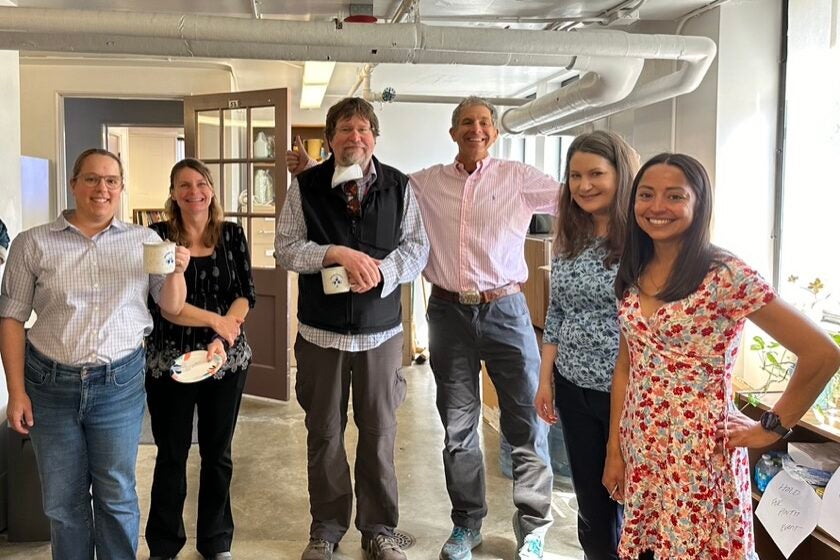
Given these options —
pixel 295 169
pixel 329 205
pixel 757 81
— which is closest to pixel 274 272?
pixel 295 169

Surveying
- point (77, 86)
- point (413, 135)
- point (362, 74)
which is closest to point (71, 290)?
point (362, 74)

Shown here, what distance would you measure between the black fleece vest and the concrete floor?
0.94m

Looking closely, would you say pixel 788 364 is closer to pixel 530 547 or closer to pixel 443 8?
pixel 530 547

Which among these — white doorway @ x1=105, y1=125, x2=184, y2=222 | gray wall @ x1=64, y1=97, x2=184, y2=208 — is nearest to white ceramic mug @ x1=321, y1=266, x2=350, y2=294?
gray wall @ x1=64, y1=97, x2=184, y2=208

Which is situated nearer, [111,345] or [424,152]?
[111,345]

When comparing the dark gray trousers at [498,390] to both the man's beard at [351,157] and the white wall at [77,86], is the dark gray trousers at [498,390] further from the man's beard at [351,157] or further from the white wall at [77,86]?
the white wall at [77,86]

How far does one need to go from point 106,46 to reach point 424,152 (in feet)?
15.3

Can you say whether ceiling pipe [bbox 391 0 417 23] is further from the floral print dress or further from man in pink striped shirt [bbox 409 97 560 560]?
the floral print dress

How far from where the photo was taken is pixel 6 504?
8.84 feet

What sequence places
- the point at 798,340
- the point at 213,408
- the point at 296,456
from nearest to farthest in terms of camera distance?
the point at 798,340 → the point at 213,408 → the point at 296,456

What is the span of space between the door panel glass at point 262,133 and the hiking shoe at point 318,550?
294cm

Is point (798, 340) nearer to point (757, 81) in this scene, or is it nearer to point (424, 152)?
point (757, 81)

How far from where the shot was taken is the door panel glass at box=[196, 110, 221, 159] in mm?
4855

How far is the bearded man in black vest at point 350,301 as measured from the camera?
230 cm
